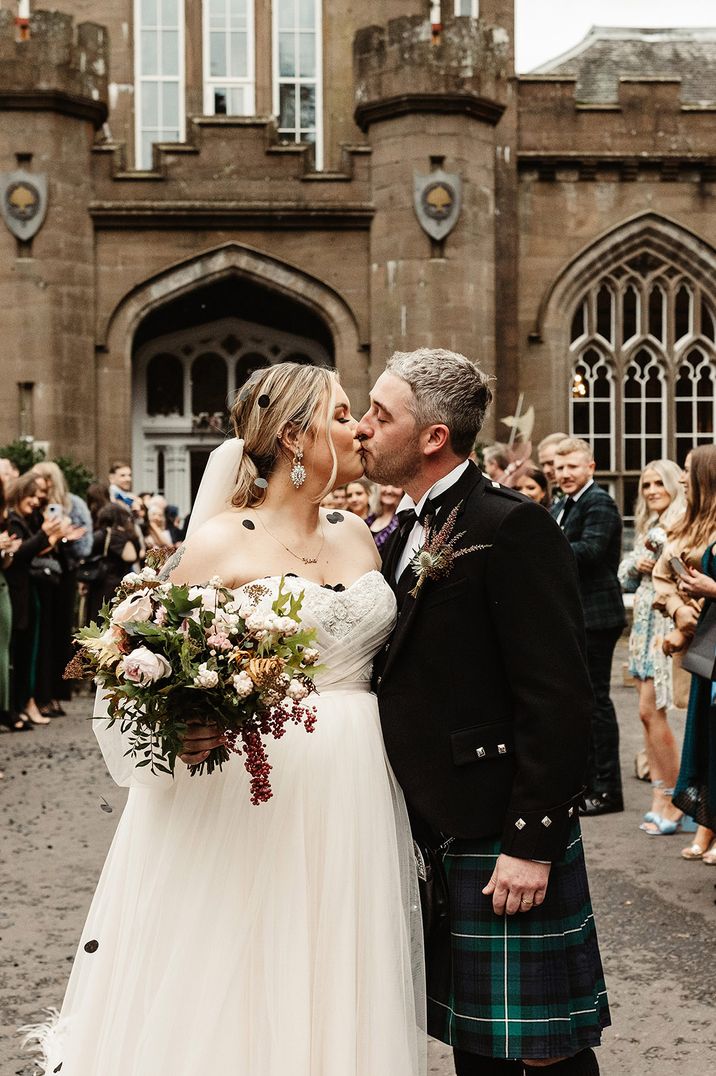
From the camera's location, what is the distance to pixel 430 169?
723 inches

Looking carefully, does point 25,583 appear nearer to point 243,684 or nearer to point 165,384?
point 243,684

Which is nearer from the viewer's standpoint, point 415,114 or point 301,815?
point 301,815

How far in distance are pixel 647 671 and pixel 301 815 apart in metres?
4.77

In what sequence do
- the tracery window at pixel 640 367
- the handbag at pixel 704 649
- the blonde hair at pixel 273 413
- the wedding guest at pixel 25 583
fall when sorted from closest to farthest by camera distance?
the blonde hair at pixel 273 413 → the handbag at pixel 704 649 → the wedding guest at pixel 25 583 → the tracery window at pixel 640 367

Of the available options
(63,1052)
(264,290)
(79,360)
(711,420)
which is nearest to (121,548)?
(79,360)

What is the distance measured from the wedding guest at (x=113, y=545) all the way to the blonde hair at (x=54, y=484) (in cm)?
110

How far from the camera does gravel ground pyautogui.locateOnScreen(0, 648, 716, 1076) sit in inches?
176

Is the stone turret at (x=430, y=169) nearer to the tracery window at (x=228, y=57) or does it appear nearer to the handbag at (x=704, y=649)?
the tracery window at (x=228, y=57)

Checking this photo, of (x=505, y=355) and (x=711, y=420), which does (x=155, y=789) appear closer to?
(x=505, y=355)

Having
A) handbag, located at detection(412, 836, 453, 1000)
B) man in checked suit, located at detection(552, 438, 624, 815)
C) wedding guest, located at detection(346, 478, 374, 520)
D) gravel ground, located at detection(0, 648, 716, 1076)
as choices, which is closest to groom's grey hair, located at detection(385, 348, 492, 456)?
handbag, located at detection(412, 836, 453, 1000)

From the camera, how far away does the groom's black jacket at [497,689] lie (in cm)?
299

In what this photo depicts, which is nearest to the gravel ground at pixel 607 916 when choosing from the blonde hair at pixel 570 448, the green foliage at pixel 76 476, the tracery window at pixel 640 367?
the blonde hair at pixel 570 448

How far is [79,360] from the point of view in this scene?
60.8ft

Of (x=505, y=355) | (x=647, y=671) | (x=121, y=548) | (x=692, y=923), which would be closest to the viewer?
(x=692, y=923)
